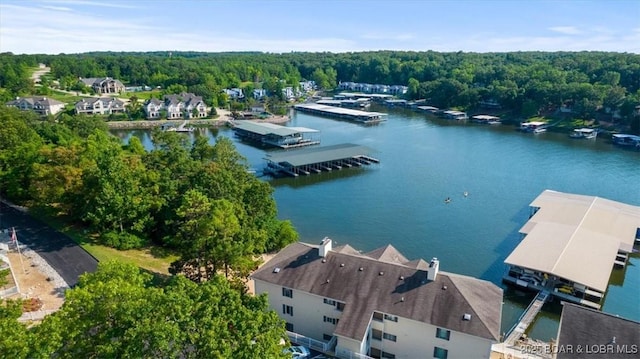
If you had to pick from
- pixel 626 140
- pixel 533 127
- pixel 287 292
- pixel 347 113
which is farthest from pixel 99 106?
pixel 626 140

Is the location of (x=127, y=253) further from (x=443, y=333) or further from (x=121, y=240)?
(x=443, y=333)

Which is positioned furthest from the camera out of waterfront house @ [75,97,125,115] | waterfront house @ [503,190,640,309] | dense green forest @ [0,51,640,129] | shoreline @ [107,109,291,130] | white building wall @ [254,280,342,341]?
waterfront house @ [75,97,125,115]

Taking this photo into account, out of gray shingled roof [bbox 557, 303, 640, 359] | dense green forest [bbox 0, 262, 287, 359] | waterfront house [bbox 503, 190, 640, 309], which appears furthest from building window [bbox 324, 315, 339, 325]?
waterfront house [bbox 503, 190, 640, 309]

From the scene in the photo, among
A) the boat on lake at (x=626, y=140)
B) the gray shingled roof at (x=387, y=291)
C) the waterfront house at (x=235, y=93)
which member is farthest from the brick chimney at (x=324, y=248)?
the waterfront house at (x=235, y=93)

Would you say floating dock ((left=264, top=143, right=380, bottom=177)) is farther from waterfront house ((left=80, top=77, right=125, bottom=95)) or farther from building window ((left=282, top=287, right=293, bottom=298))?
waterfront house ((left=80, top=77, right=125, bottom=95))

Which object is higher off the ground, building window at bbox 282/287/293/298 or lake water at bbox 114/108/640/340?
building window at bbox 282/287/293/298

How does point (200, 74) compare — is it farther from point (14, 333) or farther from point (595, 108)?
point (14, 333)

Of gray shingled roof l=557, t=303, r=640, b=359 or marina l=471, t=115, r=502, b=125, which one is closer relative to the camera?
gray shingled roof l=557, t=303, r=640, b=359
